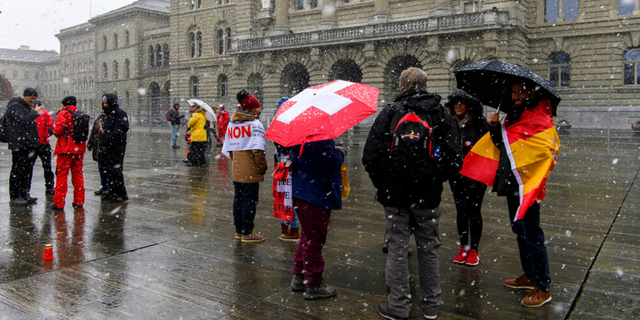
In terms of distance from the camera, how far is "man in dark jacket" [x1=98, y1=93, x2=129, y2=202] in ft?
26.2

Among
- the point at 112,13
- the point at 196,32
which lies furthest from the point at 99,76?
the point at 196,32

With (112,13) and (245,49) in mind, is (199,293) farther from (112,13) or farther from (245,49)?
(112,13)

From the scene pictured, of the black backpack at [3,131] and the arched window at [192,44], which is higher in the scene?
the arched window at [192,44]

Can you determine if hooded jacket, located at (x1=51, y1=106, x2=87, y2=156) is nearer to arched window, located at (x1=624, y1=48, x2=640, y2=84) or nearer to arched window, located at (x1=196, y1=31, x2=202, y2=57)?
arched window, located at (x1=624, y1=48, x2=640, y2=84)

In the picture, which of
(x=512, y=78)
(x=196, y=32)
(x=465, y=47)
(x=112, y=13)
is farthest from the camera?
(x=112, y=13)

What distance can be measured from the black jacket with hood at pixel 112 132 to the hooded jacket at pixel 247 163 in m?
3.34

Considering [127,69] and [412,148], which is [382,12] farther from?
[127,69]

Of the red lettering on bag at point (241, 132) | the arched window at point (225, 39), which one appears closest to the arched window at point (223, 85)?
the arched window at point (225, 39)

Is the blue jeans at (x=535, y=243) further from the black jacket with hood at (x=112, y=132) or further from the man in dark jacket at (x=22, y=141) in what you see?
the man in dark jacket at (x=22, y=141)

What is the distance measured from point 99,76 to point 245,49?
1399 inches

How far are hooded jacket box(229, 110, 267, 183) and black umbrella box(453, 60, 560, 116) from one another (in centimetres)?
233

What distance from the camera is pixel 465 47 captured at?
28906 millimetres

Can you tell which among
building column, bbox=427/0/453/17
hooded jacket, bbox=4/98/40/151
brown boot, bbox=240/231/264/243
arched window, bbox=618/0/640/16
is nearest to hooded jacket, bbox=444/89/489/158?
brown boot, bbox=240/231/264/243

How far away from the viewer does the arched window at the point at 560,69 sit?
98.7 ft
